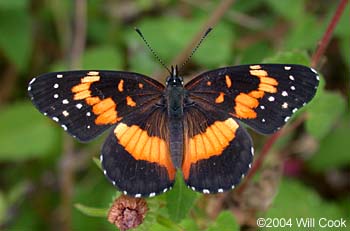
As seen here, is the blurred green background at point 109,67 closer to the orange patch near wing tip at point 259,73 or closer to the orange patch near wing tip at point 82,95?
the orange patch near wing tip at point 259,73

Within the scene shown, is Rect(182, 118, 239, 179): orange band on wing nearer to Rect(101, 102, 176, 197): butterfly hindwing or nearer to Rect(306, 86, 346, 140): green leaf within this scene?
Rect(101, 102, 176, 197): butterfly hindwing

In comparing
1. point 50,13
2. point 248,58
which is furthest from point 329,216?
point 50,13

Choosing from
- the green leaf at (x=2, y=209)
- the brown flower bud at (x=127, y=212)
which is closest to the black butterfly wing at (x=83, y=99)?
the brown flower bud at (x=127, y=212)


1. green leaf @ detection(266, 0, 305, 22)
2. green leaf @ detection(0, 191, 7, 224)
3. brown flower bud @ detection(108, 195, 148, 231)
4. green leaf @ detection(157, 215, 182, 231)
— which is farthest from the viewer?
green leaf @ detection(266, 0, 305, 22)

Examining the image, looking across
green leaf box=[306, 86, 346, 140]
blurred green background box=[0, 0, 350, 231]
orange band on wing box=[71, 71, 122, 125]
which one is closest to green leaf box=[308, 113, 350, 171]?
blurred green background box=[0, 0, 350, 231]

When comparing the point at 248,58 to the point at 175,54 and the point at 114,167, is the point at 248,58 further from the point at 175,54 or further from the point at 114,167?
the point at 114,167

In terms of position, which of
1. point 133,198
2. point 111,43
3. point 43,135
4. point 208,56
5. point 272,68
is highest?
point 111,43

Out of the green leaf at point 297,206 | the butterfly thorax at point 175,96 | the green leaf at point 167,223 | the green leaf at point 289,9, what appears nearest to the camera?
the green leaf at point 167,223
